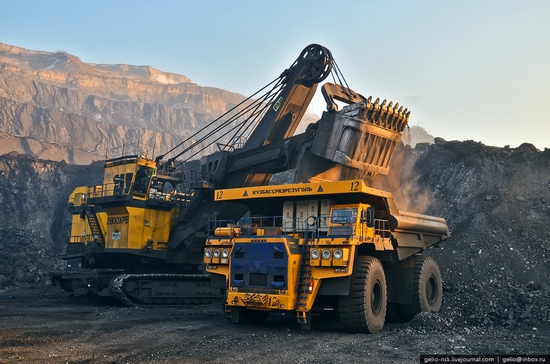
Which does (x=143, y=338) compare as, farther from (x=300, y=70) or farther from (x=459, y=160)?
(x=459, y=160)

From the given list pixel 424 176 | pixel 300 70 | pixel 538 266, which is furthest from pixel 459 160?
pixel 300 70

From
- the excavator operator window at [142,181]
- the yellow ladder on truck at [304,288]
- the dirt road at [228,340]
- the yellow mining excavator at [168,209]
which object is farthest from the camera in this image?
the excavator operator window at [142,181]

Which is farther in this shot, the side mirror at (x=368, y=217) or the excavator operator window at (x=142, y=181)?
the excavator operator window at (x=142, y=181)

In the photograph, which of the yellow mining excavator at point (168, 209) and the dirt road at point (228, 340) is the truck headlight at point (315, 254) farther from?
the yellow mining excavator at point (168, 209)

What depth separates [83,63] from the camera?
141875 mm

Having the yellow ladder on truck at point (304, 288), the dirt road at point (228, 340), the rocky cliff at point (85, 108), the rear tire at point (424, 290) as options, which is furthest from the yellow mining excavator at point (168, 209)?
the rocky cliff at point (85, 108)

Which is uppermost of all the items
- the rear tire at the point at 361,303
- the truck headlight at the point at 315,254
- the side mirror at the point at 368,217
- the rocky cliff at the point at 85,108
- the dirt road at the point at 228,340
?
the rocky cliff at the point at 85,108

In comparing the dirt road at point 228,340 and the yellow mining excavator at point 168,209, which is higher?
the yellow mining excavator at point 168,209

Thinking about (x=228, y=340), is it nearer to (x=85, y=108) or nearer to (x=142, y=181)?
(x=142, y=181)

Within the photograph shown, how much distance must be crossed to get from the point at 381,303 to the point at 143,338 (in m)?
5.09

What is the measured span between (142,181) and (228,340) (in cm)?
1085

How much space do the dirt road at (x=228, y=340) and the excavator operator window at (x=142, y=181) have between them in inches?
238

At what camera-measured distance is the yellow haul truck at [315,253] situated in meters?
11.4

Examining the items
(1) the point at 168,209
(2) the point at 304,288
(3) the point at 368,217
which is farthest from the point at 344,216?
(1) the point at 168,209
